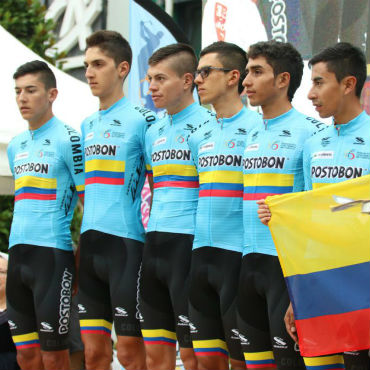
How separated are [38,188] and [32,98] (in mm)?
814

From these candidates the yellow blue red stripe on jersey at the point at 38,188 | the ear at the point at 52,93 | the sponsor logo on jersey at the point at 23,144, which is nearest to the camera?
the yellow blue red stripe on jersey at the point at 38,188

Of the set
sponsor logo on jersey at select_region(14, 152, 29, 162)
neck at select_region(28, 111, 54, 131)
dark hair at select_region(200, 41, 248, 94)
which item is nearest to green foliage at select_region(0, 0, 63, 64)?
neck at select_region(28, 111, 54, 131)

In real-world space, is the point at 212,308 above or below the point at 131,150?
below

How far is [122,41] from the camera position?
21.7ft

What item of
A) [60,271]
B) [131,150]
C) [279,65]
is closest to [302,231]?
[279,65]

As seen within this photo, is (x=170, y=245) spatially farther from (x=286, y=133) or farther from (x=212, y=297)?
(x=286, y=133)

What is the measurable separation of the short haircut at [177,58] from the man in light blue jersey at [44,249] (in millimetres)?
1009

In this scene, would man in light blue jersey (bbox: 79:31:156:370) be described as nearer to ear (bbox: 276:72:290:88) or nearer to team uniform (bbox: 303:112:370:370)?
ear (bbox: 276:72:290:88)

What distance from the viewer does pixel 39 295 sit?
255 inches

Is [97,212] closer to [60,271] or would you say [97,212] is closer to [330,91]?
[60,271]

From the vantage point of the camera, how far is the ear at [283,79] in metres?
5.58

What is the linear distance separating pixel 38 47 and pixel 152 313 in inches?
218

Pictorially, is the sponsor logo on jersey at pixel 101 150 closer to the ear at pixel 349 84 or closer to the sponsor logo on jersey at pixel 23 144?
the sponsor logo on jersey at pixel 23 144

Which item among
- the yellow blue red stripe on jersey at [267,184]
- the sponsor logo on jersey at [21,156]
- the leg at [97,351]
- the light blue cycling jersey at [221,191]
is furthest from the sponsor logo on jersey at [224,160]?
the sponsor logo on jersey at [21,156]
